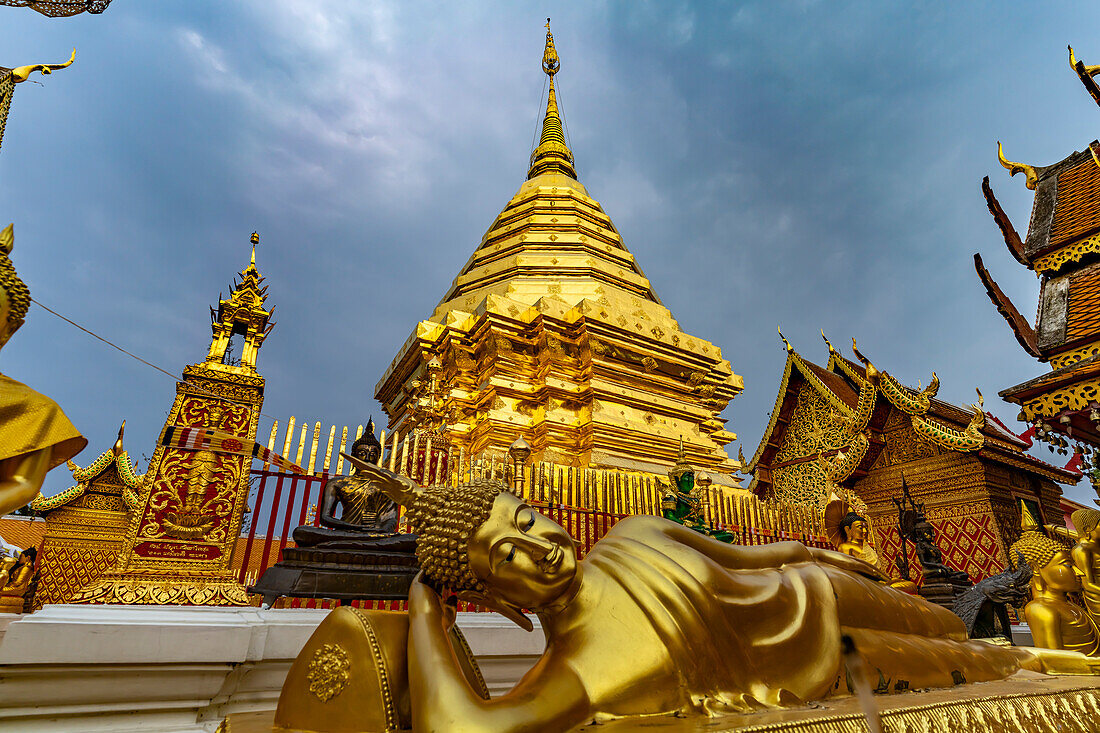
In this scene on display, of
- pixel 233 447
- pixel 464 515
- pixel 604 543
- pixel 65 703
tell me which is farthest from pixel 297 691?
pixel 233 447

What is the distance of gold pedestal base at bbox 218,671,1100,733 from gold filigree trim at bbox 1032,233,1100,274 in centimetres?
567

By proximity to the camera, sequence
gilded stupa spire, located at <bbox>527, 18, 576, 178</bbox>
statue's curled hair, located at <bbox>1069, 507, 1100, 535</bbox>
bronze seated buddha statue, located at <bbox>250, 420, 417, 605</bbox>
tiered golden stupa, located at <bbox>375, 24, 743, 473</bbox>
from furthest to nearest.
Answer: gilded stupa spire, located at <bbox>527, 18, 576, 178</bbox> → tiered golden stupa, located at <bbox>375, 24, 743, 473</bbox> → statue's curled hair, located at <bbox>1069, 507, 1100, 535</bbox> → bronze seated buddha statue, located at <bbox>250, 420, 417, 605</bbox>

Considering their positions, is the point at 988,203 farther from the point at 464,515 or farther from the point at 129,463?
the point at 129,463

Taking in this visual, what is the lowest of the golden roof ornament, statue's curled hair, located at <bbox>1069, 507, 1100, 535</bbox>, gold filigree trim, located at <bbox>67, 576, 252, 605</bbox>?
gold filigree trim, located at <bbox>67, 576, 252, 605</bbox>

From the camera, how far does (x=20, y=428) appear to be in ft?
5.28

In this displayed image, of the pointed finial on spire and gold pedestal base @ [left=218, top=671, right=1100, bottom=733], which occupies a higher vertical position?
the pointed finial on spire

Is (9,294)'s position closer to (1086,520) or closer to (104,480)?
(1086,520)

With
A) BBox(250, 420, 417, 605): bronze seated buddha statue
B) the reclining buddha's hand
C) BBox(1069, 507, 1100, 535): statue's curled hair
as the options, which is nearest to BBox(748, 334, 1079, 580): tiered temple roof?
BBox(1069, 507, 1100, 535): statue's curled hair

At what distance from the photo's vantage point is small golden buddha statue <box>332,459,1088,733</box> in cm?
103

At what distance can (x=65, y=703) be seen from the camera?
1.60 meters

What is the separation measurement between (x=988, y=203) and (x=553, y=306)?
568 centimetres

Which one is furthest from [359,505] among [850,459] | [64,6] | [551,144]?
[551,144]

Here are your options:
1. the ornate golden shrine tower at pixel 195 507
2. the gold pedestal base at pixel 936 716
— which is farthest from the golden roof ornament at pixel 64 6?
the gold pedestal base at pixel 936 716

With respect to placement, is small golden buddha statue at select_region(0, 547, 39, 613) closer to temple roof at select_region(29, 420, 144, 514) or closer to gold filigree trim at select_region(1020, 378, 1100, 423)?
temple roof at select_region(29, 420, 144, 514)
